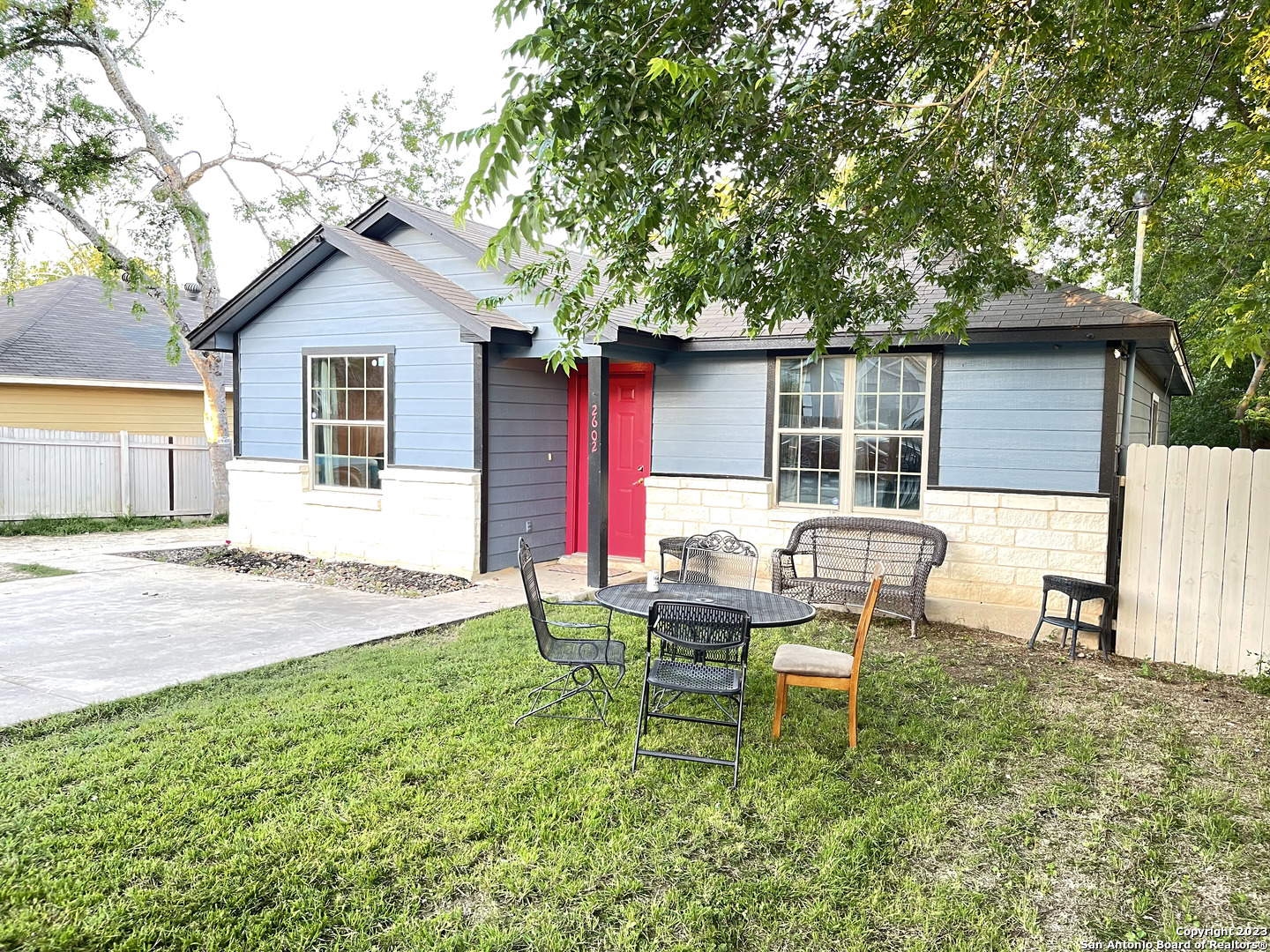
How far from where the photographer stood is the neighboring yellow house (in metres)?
14.9

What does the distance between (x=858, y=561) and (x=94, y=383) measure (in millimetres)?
15083

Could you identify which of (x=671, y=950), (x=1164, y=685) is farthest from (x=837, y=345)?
(x=671, y=950)

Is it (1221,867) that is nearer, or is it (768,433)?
(1221,867)

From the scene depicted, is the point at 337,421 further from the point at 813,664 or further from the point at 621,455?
the point at 813,664

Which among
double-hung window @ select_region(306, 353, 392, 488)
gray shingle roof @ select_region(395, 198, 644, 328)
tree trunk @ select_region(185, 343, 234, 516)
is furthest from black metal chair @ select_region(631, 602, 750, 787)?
tree trunk @ select_region(185, 343, 234, 516)

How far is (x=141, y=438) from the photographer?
47.1 ft

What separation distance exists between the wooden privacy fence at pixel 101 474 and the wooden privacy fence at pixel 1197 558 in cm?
1509

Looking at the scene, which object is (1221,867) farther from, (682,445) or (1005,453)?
(682,445)

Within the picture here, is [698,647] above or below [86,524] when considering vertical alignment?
above

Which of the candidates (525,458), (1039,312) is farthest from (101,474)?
(1039,312)

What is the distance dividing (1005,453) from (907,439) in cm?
93

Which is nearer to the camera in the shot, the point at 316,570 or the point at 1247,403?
the point at 316,570

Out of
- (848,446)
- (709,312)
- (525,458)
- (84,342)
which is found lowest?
(525,458)

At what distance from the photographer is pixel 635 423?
381 inches
